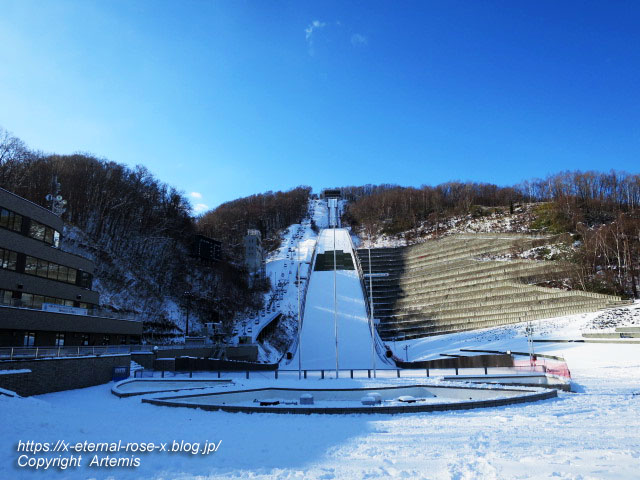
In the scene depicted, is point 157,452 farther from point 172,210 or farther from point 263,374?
point 172,210

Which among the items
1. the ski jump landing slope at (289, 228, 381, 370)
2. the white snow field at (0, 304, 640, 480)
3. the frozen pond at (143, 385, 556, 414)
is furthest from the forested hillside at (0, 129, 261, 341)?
the white snow field at (0, 304, 640, 480)

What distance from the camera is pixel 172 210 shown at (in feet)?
251

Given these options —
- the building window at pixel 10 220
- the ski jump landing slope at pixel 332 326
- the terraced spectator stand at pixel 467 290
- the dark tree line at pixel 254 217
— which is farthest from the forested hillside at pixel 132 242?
the building window at pixel 10 220

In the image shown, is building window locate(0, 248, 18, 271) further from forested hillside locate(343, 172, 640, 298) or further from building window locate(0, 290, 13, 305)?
forested hillside locate(343, 172, 640, 298)

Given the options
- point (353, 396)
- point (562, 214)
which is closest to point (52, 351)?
point (353, 396)

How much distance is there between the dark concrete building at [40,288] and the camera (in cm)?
2477

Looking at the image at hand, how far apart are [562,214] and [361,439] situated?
68.8 meters

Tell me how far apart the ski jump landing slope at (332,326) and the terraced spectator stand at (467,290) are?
3522 millimetres

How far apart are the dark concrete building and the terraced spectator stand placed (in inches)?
1161

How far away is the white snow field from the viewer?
717cm

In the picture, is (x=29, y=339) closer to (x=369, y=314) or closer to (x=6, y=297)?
(x=6, y=297)

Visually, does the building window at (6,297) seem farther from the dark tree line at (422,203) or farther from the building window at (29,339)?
the dark tree line at (422,203)

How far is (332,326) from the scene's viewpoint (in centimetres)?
4491

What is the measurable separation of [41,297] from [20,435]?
2404 centimetres
